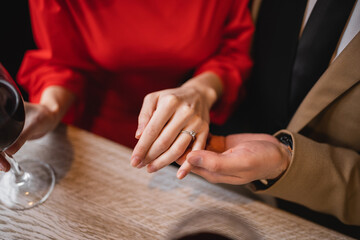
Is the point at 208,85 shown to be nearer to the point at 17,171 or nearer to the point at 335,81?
the point at 335,81

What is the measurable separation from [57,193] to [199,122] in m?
0.34

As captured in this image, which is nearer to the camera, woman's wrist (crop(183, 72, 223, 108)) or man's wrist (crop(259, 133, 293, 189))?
man's wrist (crop(259, 133, 293, 189))

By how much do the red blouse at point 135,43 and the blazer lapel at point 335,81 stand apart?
28 centimetres

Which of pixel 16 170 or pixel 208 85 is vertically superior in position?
pixel 208 85

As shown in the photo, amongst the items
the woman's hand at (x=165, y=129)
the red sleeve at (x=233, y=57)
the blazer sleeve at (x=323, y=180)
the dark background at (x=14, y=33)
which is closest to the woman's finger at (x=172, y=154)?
the woman's hand at (x=165, y=129)

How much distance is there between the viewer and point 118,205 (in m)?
0.45

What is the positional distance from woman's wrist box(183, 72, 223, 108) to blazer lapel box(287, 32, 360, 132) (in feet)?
0.80

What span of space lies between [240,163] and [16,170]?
46 centimetres

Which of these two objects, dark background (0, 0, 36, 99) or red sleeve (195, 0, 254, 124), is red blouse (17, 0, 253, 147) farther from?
dark background (0, 0, 36, 99)

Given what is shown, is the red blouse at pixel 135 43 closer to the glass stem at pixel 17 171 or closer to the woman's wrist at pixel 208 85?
the woman's wrist at pixel 208 85

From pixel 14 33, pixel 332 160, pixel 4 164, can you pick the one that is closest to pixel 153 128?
pixel 4 164

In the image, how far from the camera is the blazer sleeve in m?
0.47

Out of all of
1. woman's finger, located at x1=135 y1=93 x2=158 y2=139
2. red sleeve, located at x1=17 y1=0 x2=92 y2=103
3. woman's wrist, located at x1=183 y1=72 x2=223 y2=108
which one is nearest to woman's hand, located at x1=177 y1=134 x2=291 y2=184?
woman's finger, located at x1=135 y1=93 x2=158 y2=139

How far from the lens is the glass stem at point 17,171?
0.45 m
